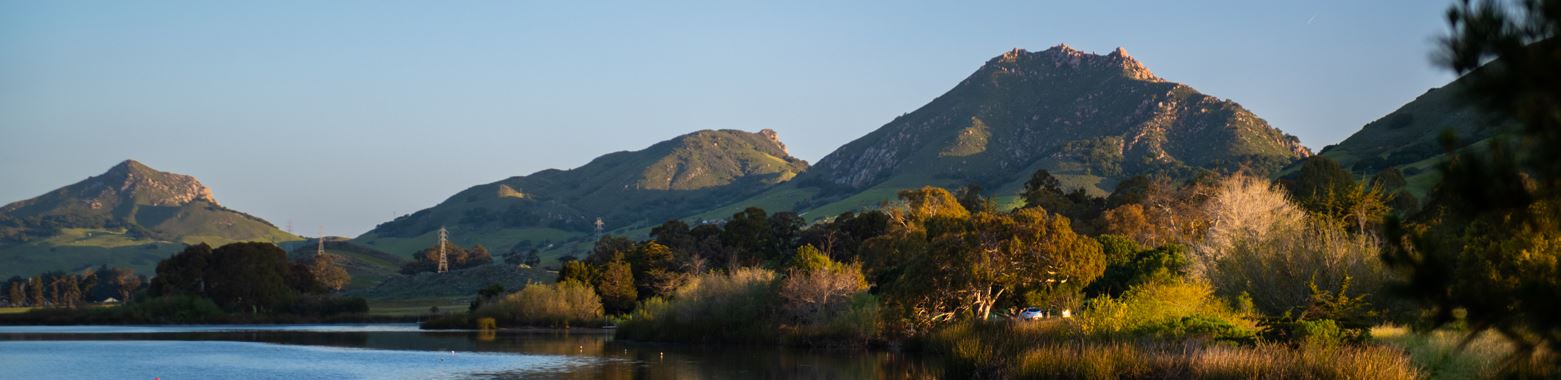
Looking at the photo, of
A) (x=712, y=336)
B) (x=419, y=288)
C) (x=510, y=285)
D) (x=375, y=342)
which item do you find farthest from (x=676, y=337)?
(x=419, y=288)

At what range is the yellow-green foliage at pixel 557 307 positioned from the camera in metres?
113

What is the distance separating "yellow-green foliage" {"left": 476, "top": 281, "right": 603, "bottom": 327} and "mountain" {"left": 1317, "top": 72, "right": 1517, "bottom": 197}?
7066cm

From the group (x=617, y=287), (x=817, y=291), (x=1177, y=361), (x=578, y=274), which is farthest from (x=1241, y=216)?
(x=578, y=274)

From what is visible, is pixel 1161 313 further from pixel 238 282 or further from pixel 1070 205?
pixel 238 282

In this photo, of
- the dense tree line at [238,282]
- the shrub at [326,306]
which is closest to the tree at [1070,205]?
the shrub at [326,306]

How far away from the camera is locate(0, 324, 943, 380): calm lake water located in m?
56.4

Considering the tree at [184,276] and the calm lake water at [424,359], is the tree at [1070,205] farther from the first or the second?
the tree at [184,276]

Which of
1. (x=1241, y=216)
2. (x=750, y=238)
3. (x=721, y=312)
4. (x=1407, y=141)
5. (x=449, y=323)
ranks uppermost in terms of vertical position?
(x=1407, y=141)

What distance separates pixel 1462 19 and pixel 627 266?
107 meters

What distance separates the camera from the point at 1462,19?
433 inches

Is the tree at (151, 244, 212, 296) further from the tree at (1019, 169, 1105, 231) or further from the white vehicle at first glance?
the white vehicle

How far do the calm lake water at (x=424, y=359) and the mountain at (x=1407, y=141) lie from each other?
72.5 metres

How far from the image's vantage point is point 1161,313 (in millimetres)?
45969

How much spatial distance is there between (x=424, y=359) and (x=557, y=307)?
47104 millimetres
